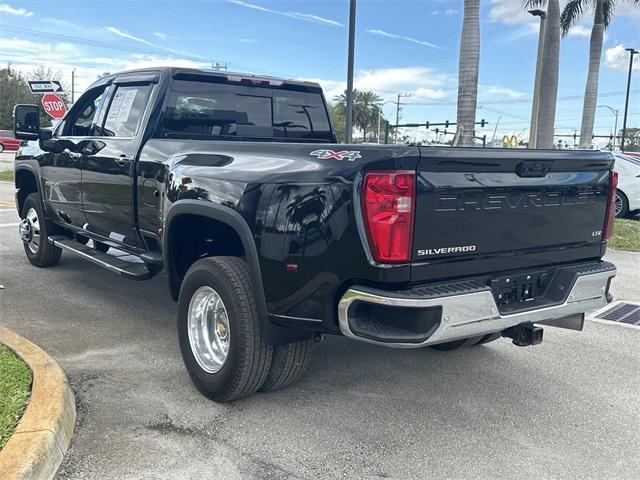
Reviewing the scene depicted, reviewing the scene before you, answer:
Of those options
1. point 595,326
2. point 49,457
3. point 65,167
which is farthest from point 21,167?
point 595,326

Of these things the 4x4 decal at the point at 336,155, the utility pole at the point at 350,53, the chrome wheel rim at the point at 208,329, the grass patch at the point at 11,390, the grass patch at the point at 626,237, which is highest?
the utility pole at the point at 350,53

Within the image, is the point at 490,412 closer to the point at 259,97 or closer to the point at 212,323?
the point at 212,323

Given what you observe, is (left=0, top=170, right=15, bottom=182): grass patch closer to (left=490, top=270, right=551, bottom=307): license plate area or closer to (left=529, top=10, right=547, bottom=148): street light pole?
(left=529, top=10, right=547, bottom=148): street light pole

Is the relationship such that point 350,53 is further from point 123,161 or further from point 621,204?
point 123,161

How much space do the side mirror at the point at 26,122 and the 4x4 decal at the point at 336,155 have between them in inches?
164

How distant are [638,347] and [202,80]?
4086 mm

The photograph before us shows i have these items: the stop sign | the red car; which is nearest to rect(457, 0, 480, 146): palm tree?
the stop sign

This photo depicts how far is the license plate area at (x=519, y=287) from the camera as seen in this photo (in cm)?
340

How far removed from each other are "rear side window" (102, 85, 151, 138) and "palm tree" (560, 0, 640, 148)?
1656 cm

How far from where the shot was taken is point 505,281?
3420mm

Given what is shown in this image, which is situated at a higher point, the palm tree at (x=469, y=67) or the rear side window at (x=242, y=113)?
the palm tree at (x=469, y=67)

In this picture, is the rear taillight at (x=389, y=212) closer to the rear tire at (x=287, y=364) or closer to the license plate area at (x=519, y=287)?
the license plate area at (x=519, y=287)

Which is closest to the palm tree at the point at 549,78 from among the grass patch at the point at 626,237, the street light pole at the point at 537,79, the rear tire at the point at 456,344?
the street light pole at the point at 537,79

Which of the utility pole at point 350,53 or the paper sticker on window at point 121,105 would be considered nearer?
the paper sticker on window at point 121,105
